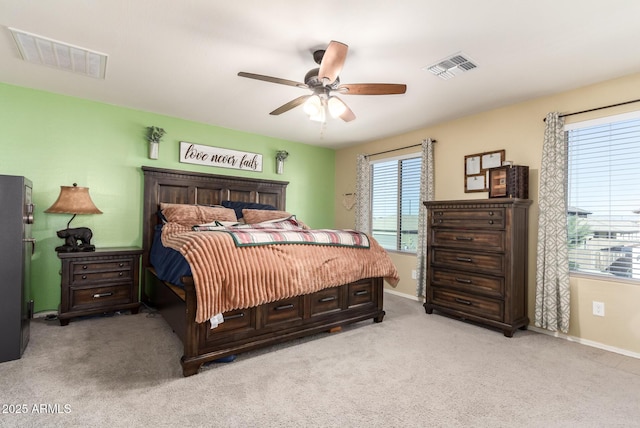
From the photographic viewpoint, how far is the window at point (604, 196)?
2779 mm

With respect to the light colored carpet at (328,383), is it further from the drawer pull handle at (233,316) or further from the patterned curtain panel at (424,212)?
the patterned curtain panel at (424,212)

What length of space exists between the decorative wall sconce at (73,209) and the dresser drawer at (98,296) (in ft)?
1.44

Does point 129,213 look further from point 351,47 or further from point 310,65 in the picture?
point 351,47

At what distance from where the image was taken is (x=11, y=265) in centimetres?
228

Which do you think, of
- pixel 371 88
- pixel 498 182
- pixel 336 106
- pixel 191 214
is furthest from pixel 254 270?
pixel 498 182

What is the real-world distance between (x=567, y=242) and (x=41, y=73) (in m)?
5.37

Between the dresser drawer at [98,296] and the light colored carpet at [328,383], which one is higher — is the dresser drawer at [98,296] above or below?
above

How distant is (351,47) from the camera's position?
2402mm

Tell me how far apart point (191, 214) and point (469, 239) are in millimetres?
3277

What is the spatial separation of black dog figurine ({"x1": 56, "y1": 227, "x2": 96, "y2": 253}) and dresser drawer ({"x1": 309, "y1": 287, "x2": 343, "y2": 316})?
2.48 metres

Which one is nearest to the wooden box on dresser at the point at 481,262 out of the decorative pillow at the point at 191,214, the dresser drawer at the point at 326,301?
the dresser drawer at the point at 326,301

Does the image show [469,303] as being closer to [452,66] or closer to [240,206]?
[452,66]

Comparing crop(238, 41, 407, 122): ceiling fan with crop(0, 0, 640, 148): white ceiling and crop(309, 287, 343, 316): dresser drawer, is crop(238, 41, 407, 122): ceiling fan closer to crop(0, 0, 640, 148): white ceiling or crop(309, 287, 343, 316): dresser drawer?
crop(0, 0, 640, 148): white ceiling

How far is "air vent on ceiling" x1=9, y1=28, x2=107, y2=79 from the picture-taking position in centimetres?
237
